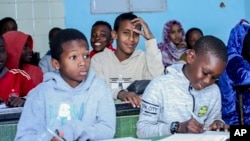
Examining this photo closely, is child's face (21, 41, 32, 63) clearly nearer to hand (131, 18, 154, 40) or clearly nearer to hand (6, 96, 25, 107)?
hand (131, 18, 154, 40)

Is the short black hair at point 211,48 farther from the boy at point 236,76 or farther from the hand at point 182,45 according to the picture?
the hand at point 182,45

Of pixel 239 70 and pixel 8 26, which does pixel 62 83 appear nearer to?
pixel 239 70

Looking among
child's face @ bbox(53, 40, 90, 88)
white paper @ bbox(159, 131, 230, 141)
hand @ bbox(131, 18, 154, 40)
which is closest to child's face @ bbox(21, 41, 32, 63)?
hand @ bbox(131, 18, 154, 40)

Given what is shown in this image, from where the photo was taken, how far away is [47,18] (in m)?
5.55

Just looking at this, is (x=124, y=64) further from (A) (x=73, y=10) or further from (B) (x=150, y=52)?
(A) (x=73, y=10)

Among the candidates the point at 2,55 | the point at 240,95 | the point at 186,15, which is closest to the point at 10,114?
Result: the point at 2,55

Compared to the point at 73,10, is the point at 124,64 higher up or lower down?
lower down

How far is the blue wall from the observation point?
555 centimetres

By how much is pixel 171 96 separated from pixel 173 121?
0.36 ft

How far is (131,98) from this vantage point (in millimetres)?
2268

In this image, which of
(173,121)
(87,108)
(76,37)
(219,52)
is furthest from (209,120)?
(76,37)

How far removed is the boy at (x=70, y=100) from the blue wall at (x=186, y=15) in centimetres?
353

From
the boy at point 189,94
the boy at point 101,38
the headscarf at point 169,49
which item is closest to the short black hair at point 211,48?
the boy at point 189,94

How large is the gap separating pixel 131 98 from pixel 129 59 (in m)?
0.71
